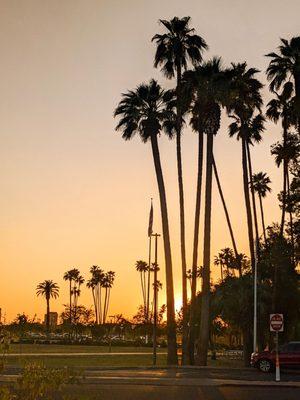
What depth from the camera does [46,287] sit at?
193875mm

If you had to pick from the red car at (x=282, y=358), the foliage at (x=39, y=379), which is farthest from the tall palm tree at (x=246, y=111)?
the foliage at (x=39, y=379)

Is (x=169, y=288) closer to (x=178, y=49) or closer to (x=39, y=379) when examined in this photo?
(x=178, y=49)

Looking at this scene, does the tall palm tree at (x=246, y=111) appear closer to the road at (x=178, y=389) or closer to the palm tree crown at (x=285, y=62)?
the palm tree crown at (x=285, y=62)

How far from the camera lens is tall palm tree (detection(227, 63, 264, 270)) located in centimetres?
4953

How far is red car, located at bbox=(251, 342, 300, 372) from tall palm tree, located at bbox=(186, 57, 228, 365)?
607 centimetres

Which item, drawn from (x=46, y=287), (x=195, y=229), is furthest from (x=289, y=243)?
(x=46, y=287)

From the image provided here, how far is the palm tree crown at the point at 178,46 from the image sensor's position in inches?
1864

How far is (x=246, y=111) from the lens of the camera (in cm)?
5266

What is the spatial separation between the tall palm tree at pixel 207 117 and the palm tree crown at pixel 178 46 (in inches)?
Answer: 86.9

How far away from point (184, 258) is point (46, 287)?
154 metres

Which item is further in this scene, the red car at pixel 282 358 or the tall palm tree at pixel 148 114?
the tall palm tree at pixel 148 114

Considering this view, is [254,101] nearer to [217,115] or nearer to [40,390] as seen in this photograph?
[217,115]

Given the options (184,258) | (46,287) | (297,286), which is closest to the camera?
(184,258)

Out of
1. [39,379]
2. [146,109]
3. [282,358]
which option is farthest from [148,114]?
[39,379]
